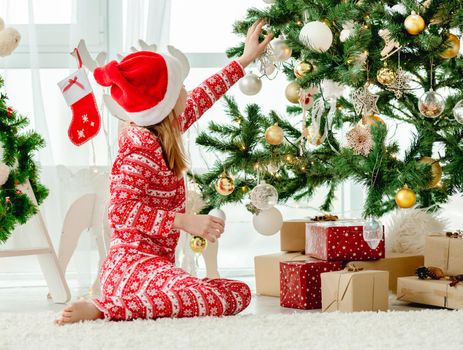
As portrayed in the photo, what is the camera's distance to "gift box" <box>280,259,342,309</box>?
2.09 m

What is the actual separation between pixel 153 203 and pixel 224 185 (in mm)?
287

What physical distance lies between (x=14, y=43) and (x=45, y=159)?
0.73m

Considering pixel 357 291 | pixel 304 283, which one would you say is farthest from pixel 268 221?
pixel 357 291

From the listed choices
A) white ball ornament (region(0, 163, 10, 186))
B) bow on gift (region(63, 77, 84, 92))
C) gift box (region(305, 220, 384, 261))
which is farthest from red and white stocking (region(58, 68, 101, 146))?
gift box (region(305, 220, 384, 261))

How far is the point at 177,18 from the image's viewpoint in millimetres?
3143

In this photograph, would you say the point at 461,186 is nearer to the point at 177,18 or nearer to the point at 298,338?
the point at 298,338

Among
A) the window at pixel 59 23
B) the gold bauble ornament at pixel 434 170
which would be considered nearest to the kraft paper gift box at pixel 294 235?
the gold bauble ornament at pixel 434 170

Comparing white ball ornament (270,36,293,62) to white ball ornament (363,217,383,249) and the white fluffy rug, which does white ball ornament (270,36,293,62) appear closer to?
white ball ornament (363,217,383,249)

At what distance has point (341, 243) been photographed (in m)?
2.16

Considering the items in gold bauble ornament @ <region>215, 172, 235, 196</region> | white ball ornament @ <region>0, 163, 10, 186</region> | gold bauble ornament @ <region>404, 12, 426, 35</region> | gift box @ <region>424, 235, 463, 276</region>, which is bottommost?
gift box @ <region>424, 235, 463, 276</region>

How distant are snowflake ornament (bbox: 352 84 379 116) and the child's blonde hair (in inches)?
16.7

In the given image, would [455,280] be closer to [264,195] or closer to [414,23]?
[264,195]

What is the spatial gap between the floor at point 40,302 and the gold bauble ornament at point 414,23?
2.38ft

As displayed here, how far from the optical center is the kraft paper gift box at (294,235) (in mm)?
2393
